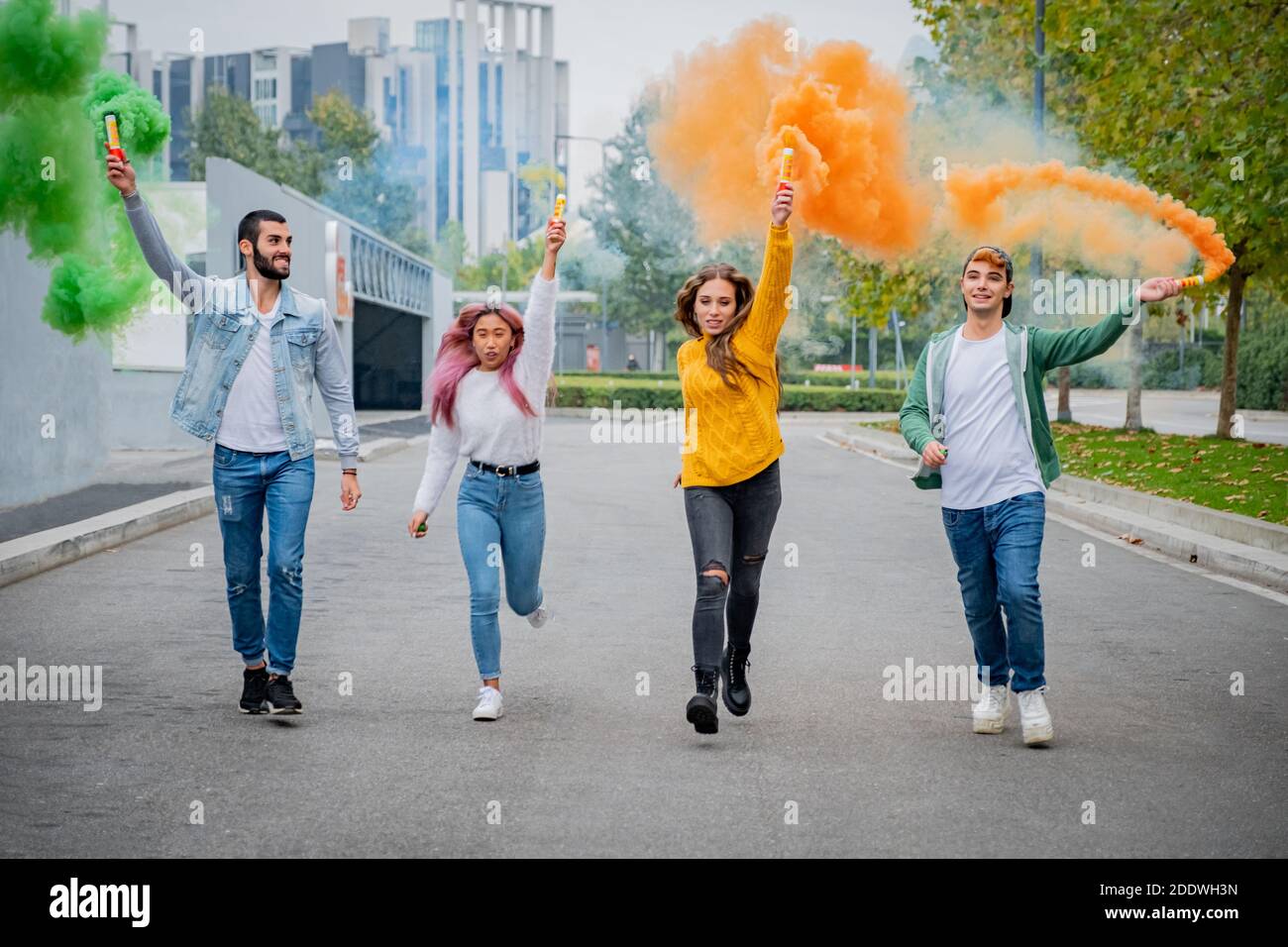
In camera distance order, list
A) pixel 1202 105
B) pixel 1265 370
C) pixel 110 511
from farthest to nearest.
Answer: pixel 1265 370 → pixel 1202 105 → pixel 110 511

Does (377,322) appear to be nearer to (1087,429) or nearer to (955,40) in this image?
(955,40)

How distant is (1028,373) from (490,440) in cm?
216

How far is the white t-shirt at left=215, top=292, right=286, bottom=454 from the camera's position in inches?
247

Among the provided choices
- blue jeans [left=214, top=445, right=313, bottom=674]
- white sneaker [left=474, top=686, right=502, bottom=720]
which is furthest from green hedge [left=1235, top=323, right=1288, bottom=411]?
blue jeans [left=214, top=445, right=313, bottom=674]

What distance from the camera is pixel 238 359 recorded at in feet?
20.8

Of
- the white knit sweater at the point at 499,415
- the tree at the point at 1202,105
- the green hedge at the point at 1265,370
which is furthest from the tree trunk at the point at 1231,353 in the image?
the green hedge at the point at 1265,370

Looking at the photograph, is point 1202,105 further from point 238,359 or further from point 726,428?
point 238,359

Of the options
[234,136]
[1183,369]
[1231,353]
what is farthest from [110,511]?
[234,136]

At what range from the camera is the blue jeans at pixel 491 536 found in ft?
20.9

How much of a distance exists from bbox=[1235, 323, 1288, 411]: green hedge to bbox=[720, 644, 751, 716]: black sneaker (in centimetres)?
4581

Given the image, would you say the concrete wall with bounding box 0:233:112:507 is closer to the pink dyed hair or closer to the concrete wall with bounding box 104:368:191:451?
the concrete wall with bounding box 104:368:191:451

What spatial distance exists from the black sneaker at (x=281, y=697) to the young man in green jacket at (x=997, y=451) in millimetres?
2697
